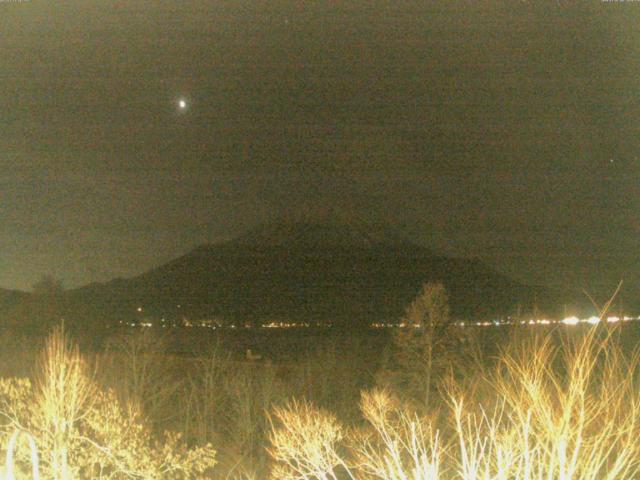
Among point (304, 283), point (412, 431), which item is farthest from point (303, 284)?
point (412, 431)

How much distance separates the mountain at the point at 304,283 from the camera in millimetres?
97938

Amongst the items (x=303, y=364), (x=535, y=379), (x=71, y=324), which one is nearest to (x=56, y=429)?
(x=535, y=379)

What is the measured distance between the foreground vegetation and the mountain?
1410 inches

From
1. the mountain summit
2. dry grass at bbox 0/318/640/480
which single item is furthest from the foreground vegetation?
the mountain summit

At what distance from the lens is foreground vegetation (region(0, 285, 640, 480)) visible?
8602mm

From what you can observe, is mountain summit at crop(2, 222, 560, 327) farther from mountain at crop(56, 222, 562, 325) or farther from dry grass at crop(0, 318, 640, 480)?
dry grass at crop(0, 318, 640, 480)

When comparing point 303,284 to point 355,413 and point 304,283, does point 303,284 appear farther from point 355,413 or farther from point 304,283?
point 355,413

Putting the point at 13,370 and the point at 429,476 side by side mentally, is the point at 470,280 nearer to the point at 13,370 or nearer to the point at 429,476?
the point at 13,370

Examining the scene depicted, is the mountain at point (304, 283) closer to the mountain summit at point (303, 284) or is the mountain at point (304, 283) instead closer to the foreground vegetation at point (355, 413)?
the mountain summit at point (303, 284)

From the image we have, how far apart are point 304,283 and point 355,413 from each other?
96697mm

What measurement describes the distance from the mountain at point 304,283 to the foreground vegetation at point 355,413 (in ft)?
118

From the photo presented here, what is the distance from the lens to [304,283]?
146500 mm

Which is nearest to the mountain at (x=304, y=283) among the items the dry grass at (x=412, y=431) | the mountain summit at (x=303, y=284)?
the mountain summit at (x=303, y=284)

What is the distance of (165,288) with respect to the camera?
126 meters
